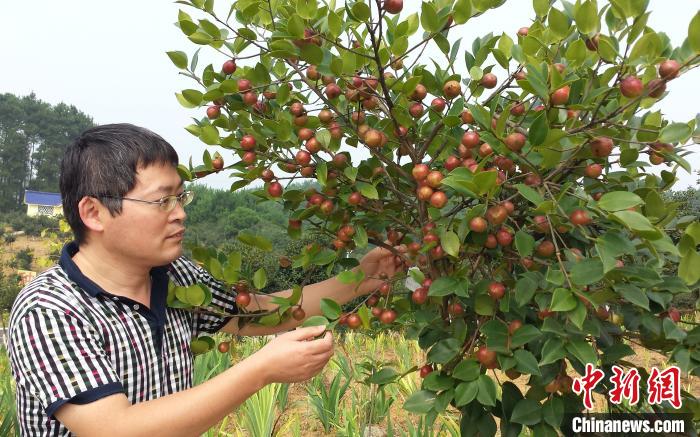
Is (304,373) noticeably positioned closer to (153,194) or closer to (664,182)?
(153,194)

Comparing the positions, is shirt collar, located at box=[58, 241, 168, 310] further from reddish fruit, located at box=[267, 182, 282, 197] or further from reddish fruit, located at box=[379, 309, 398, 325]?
reddish fruit, located at box=[379, 309, 398, 325]

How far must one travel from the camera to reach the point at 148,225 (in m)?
1.62

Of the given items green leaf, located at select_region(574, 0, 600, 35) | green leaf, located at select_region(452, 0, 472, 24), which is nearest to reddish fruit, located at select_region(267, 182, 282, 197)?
green leaf, located at select_region(452, 0, 472, 24)

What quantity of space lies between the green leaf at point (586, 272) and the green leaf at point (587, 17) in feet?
1.64

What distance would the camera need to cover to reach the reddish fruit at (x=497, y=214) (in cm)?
125

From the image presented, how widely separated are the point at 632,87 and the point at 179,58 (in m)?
1.30

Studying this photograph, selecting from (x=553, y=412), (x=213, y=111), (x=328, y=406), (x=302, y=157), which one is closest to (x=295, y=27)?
(x=302, y=157)

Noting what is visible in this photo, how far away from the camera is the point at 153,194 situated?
1.64m

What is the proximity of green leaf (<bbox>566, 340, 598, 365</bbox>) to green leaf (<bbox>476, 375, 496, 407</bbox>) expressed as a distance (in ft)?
0.67

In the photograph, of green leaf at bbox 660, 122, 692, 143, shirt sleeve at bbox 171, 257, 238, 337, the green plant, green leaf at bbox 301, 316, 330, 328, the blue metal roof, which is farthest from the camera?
the blue metal roof

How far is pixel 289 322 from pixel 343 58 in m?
0.97

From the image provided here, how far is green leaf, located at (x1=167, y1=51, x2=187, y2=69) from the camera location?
1.75 meters

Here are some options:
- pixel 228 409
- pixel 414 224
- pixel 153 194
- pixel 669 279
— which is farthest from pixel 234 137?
pixel 669 279

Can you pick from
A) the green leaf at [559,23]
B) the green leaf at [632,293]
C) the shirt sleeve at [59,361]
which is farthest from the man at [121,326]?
the green leaf at [559,23]
